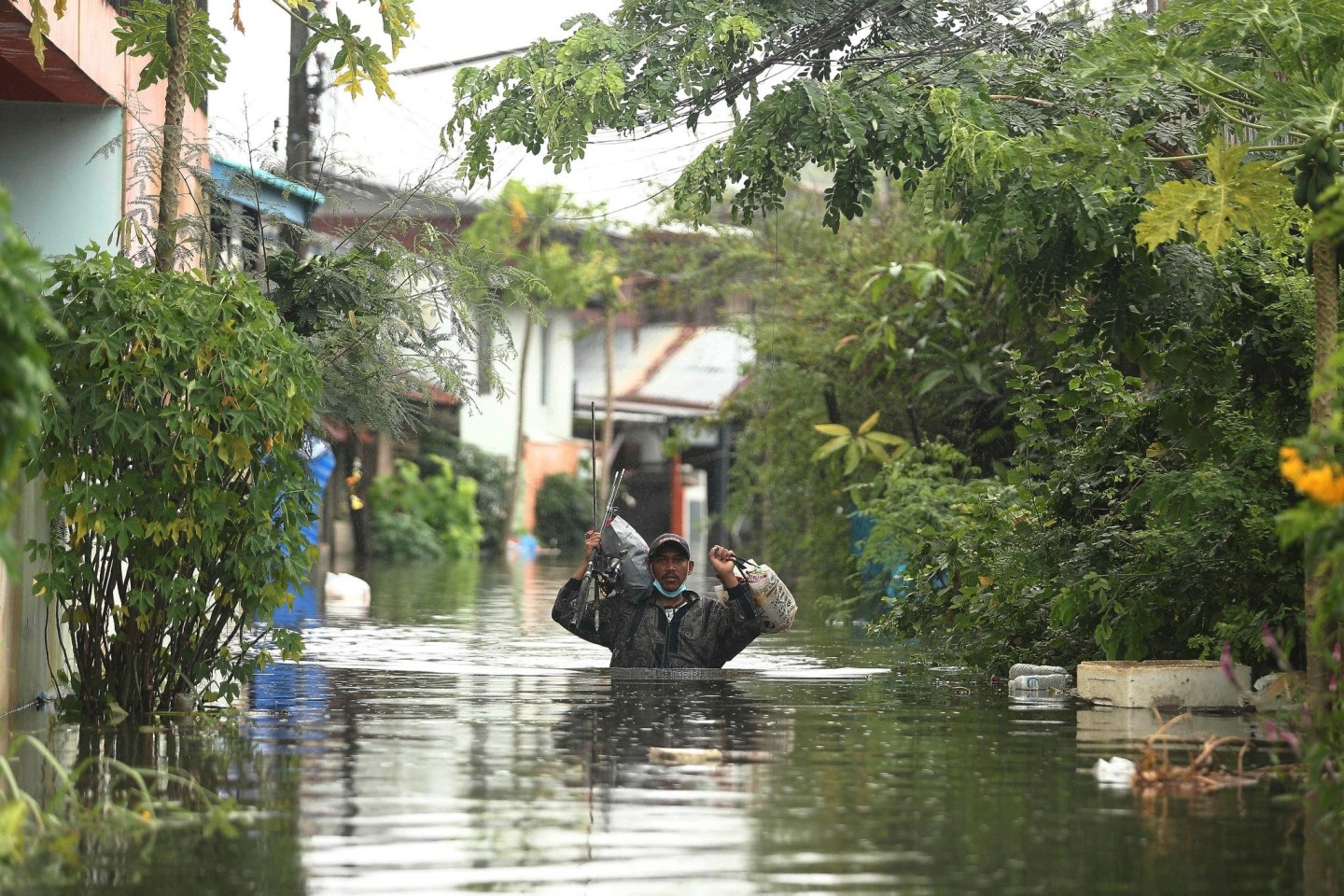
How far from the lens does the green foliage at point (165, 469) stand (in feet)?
31.8

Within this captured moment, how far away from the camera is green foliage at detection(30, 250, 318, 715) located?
9695 millimetres


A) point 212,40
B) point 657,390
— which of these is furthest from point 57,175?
point 657,390

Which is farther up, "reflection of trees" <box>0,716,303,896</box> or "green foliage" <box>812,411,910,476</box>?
"green foliage" <box>812,411,910,476</box>

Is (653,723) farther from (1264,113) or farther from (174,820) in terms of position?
(1264,113)

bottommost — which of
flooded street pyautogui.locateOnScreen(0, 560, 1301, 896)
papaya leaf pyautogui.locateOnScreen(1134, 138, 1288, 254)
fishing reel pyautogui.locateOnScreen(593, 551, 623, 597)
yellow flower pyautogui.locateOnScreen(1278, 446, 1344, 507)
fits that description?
flooded street pyautogui.locateOnScreen(0, 560, 1301, 896)

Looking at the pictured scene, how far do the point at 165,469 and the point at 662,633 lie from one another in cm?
451

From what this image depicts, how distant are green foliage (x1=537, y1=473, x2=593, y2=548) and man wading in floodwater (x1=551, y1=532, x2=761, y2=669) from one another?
37.7m

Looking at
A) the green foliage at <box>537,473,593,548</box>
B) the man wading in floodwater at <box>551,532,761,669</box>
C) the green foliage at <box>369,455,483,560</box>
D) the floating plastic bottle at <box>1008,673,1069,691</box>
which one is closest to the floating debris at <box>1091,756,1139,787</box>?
the floating plastic bottle at <box>1008,673,1069,691</box>

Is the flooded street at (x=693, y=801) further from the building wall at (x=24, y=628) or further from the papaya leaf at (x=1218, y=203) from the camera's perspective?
the papaya leaf at (x=1218, y=203)

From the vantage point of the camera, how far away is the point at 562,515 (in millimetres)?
51375

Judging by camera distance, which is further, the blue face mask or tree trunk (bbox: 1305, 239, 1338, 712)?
the blue face mask

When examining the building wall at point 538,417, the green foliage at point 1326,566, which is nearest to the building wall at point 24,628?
the green foliage at point 1326,566

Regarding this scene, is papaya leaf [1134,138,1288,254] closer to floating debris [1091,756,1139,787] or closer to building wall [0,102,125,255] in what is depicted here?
floating debris [1091,756,1139,787]

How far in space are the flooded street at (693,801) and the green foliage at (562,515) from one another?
38.1 m
